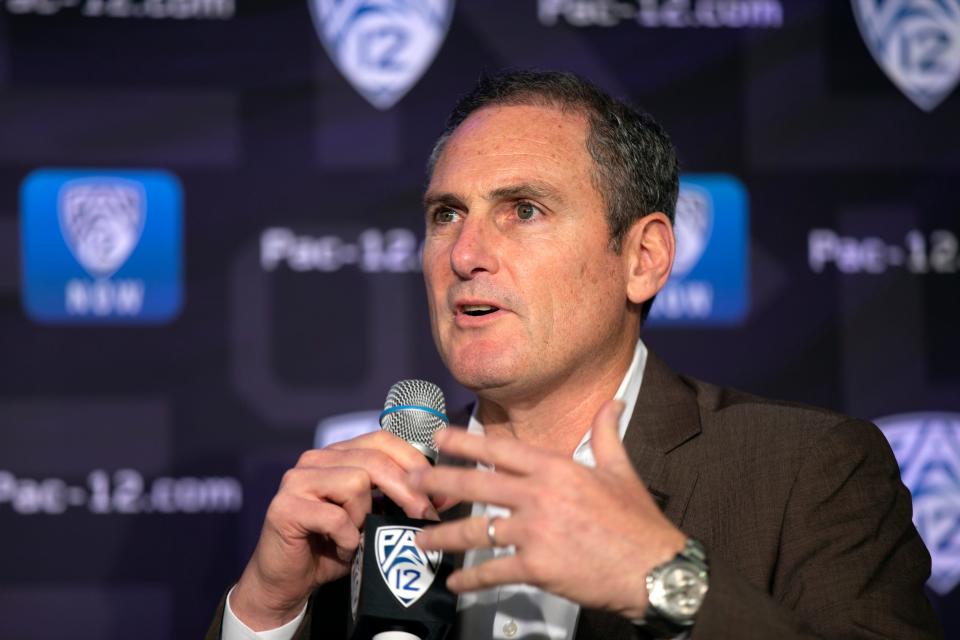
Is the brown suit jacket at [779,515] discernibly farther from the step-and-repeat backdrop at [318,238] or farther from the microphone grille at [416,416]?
the step-and-repeat backdrop at [318,238]

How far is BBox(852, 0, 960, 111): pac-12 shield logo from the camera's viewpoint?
313 centimetres

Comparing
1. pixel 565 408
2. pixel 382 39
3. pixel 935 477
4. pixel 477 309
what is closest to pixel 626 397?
pixel 565 408

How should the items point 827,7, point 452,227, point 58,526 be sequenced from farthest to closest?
point 827,7 < point 58,526 < point 452,227

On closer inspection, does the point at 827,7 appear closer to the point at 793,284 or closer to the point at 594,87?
the point at 793,284

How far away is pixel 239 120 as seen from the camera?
9.95ft

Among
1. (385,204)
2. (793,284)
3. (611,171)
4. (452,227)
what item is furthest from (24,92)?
(793,284)

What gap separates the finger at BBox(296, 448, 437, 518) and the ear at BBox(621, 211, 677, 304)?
2.24 feet

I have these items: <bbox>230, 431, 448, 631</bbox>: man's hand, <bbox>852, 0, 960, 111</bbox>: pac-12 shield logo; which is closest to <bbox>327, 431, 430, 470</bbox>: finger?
<bbox>230, 431, 448, 631</bbox>: man's hand

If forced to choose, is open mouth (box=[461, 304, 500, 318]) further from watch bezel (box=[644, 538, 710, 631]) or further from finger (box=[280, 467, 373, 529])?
watch bezel (box=[644, 538, 710, 631])

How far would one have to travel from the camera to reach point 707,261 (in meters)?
3.07

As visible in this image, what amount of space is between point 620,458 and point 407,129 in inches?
72.1

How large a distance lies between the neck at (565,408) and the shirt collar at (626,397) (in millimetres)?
17

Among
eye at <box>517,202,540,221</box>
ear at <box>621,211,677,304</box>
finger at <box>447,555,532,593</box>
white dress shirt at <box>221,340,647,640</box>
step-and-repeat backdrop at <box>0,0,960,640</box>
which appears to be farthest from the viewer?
step-and-repeat backdrop at <box>0,0,960,640</box>

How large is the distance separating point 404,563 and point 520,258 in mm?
662
